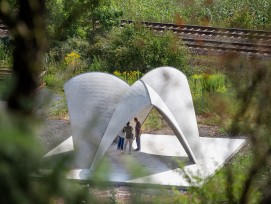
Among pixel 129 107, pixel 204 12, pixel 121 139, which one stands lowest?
pixel 121 139

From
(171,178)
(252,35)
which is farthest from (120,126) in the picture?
(252,35)

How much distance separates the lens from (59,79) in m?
2.28

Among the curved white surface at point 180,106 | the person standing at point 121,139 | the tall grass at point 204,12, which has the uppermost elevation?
the tall grass at point 204,12

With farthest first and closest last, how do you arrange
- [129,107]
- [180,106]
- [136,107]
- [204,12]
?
[204,12]
[180,106]
[129,107]
[136,107]

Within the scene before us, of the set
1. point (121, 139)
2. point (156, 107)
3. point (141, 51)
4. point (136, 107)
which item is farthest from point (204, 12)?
point (136, 107)

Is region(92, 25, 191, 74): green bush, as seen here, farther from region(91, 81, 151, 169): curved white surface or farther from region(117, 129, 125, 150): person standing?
region(91, 81, 151, 169): curved white surface

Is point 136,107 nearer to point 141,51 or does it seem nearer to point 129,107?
point 129,107

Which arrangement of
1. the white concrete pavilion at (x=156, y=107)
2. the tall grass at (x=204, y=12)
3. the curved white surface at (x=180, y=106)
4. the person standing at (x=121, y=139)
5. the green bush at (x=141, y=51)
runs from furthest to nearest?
1. the tall grass at (x=204, y=12)
2. the green bush at (x=141, y=51)
3. the person standing at (x=121, y=139)
4. the curved white surface at (x=180, y=106)
5. the white concrete pavilion at (x=156, y=107)

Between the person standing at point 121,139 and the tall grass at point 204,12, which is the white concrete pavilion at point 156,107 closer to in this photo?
the person standing at point 121,139

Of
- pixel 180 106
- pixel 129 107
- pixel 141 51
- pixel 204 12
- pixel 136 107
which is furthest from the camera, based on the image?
pixel 204 12

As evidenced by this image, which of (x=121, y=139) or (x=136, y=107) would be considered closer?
(x=136, y=107)

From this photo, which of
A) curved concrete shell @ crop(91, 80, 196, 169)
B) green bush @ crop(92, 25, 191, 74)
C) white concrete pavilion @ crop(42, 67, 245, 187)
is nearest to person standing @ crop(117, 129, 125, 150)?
white concrete pavilion @ crop(42, 67, 245, 187)

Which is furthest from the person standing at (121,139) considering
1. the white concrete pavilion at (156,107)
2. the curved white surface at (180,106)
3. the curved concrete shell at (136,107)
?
the curved white surface at (180,106)

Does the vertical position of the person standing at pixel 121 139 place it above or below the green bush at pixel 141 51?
below
